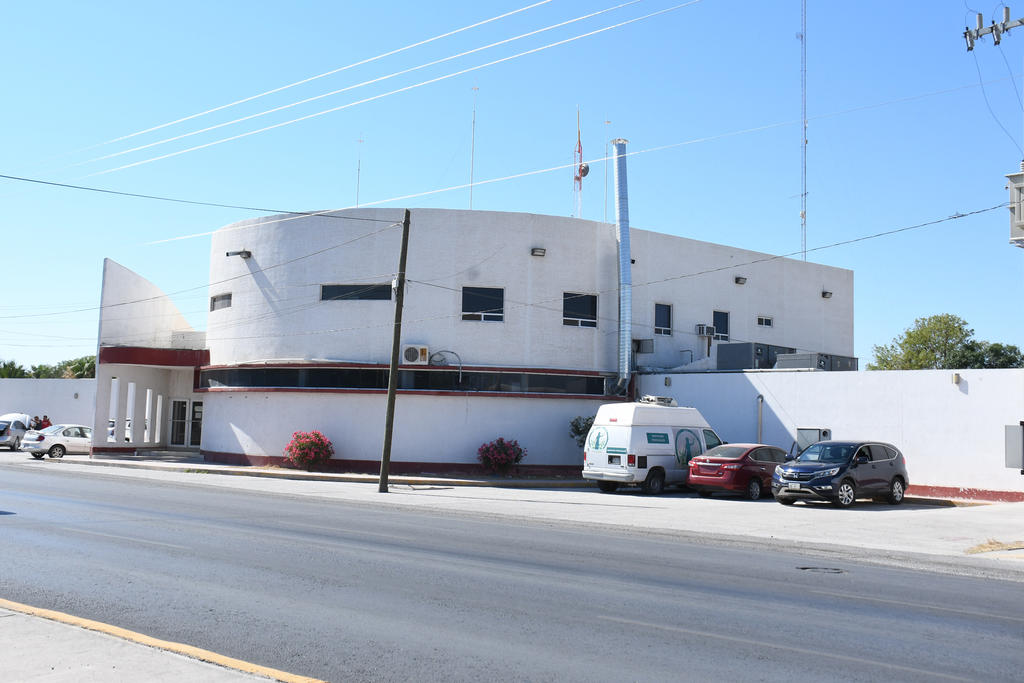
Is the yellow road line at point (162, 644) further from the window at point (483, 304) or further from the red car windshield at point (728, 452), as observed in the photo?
the window at point (483, 304)

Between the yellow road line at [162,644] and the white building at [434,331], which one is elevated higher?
the white building at [434,331]

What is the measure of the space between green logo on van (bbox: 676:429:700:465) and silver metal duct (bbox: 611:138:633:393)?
6.18m

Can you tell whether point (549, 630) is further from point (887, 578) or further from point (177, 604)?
point (887, 578)

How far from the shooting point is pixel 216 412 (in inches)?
1371

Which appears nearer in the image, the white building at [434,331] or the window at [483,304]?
the white building at [434,331]

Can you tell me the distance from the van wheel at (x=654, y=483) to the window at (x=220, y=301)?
1897 centimetres

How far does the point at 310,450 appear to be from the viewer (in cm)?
3059

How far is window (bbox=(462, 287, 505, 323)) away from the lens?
31812 mm

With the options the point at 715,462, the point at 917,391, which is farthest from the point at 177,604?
the point at 917,391

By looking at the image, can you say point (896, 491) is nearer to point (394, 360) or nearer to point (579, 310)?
point (579, 310)

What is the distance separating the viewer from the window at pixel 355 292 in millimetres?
31797

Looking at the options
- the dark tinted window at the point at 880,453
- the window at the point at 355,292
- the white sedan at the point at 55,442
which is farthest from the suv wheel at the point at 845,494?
the white sedan at the point at 55,442

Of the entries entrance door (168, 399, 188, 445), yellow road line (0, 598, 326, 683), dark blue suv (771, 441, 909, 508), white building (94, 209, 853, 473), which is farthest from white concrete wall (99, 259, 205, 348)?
yellow road line (0, 598, 326, 683)

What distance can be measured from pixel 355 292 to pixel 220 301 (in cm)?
716
